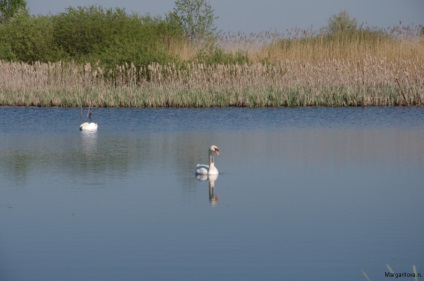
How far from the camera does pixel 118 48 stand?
99.6 ft

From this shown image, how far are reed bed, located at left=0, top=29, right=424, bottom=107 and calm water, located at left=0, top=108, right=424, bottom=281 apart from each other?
17.8 feet

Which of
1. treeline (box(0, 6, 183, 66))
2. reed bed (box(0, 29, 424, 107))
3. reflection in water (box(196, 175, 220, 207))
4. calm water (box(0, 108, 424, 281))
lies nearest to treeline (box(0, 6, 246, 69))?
treeline (box(0, 6, 183, 66))

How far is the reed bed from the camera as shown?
81.1ft

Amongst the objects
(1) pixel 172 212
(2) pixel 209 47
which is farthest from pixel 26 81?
(1) pixel 172 212

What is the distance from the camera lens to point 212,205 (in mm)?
10320

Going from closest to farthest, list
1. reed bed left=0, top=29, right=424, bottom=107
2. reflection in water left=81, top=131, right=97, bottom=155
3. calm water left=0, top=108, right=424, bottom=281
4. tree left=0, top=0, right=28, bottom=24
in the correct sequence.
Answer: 1. calm water left=0, top=108, right=424, bottom=281
2. reflection in water left=81, top=131, right=97, bottom=155
3. reed bed left=0, top=29, right=424, bottom=107
4. tree left=0, top=0, right=28, bottom=24

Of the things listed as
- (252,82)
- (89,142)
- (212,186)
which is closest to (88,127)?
(89,142)

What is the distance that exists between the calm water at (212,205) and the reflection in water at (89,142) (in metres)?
0.04

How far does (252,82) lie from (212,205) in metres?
16.0

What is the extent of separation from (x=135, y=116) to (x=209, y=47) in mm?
8120

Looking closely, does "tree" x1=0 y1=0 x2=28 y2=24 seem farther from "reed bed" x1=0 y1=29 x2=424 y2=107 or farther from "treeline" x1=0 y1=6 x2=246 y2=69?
"reed bed" x1=0 y1=29 x2=424 y2=107

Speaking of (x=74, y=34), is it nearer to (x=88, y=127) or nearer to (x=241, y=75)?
(x=241, y=75)

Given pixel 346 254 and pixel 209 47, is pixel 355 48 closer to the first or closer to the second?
pixel 209 47

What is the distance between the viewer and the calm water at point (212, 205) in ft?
25.2
